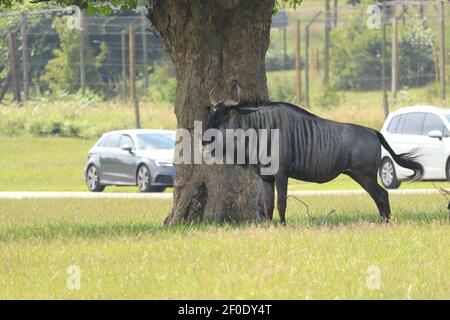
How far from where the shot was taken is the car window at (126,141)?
34.5 metres

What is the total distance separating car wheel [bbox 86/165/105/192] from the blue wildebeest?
17.0 meters

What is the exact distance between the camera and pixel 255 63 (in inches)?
741

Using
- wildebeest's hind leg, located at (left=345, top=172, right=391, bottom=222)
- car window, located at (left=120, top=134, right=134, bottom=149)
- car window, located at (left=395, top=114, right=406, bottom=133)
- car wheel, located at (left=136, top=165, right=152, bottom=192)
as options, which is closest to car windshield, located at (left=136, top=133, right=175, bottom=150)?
car window, located at (left=120, top=134, right=134, bottom=149)

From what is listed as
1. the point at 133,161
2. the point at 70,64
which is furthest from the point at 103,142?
the point at 70,64

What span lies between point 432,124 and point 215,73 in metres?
13.9

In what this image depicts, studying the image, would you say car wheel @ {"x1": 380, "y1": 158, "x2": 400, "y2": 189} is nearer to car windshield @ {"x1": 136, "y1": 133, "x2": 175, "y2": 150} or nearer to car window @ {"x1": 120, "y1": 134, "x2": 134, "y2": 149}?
car windshield @ {"x1": 136, "y1": 133, "x2": 175, "y2": 150}

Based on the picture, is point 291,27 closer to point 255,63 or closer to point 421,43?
point 421,43

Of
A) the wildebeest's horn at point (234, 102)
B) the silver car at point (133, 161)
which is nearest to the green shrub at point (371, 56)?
the silver car at point (133, 161)

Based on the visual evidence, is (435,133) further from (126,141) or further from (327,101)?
(327,101)

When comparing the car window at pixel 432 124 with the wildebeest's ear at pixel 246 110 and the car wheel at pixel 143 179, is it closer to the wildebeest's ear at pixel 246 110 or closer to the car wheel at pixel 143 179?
the car wheel at pixel 143 179

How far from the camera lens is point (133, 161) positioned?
111ft

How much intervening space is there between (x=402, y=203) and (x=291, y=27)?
126 meters

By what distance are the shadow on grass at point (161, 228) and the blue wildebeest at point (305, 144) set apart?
528mm
